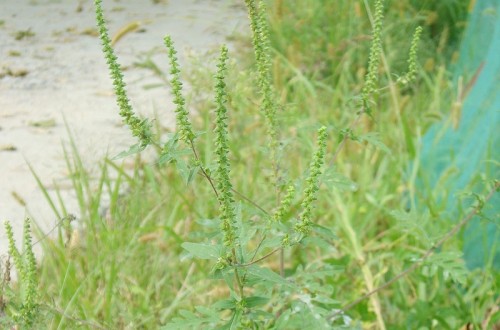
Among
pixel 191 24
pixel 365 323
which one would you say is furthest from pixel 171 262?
pixel 191 24

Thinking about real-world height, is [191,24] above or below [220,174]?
below

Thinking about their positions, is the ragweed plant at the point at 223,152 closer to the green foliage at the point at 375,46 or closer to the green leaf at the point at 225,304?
the green leaf at the point at 225,304

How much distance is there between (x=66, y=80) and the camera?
3.59 meters

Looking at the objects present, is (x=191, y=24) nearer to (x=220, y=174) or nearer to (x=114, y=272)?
(x=114, y=272)

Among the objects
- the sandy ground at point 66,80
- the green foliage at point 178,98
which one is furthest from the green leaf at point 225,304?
the sandy ground at point 66,80

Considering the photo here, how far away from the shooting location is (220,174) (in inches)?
45.7

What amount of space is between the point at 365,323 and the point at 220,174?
102 centimetres

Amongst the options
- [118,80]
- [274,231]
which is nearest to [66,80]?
[274,231]

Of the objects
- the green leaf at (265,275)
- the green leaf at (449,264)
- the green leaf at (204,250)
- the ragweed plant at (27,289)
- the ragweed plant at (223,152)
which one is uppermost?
the ragweed plant at (223,152)

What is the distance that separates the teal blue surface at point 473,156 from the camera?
2395 mm

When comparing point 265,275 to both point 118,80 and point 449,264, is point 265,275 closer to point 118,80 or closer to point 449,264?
point 118,80

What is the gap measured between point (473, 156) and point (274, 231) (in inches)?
49.5

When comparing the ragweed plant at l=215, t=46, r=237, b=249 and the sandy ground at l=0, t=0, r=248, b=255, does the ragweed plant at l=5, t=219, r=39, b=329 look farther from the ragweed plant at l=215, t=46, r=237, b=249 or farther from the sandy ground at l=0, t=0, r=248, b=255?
the sandy ground at l=0, t=0, r=248, b=255

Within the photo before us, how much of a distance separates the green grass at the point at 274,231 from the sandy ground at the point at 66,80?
0.52ft
